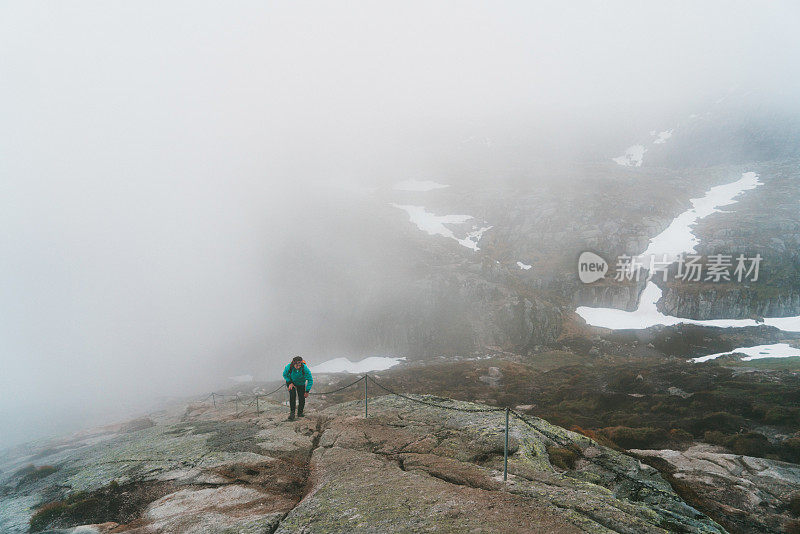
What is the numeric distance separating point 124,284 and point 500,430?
219067 millimetres

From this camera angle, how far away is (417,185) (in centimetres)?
17175

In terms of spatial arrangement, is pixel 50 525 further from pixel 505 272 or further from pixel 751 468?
pixel 505 272

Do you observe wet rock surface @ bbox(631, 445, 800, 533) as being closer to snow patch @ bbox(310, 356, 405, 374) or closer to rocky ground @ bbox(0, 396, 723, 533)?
rocky ground @ bbox(0, 396, 723, 533)

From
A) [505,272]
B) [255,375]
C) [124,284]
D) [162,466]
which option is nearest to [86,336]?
[124,284]

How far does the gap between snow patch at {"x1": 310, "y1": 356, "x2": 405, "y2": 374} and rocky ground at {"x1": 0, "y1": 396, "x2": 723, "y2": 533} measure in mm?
61017

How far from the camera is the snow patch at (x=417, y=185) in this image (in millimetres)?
166125

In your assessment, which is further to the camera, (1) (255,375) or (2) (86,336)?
(2) (86,336)

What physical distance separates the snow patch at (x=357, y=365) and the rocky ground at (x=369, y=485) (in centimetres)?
6102

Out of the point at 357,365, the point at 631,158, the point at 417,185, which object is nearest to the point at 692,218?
the point at 631,158

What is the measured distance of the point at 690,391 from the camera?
35.5m

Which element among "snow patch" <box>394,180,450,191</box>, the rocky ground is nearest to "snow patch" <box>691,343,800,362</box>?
the rocky ground

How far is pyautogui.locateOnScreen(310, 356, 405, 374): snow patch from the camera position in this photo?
7675 centimetres

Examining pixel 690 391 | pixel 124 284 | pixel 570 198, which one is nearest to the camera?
pixel 690 391

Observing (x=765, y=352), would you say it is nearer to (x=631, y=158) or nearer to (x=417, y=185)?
(x=417, y=185)
